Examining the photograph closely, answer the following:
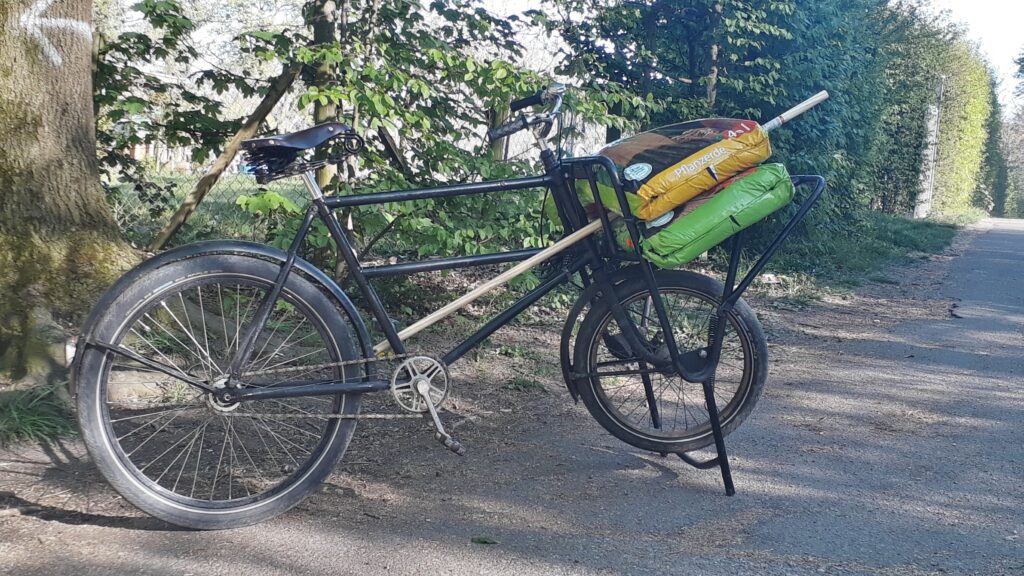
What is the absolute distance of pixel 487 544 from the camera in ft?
9.02

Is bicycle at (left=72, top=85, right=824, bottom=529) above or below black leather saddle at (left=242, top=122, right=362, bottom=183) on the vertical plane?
below

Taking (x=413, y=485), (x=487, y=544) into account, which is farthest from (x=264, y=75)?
(x=487, y=544)

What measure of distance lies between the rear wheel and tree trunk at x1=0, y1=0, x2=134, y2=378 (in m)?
0.48

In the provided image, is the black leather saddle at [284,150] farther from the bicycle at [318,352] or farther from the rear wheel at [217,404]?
the rear wheel at [217,404]

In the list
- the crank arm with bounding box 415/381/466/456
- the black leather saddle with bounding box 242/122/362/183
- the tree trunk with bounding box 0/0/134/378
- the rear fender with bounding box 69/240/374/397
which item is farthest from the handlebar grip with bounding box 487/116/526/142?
the tree trunk with bounding box 0/0/134/378

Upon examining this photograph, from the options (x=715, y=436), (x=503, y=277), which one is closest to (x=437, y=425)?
(x=503, y=277)

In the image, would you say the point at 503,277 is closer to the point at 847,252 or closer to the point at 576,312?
the point at 576,312

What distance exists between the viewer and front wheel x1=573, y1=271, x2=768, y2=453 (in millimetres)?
3336

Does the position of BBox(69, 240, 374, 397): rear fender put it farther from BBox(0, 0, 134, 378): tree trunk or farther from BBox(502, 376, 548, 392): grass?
BBox(502, 376, 548, 392): grass

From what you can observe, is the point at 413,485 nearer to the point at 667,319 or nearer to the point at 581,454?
the point at 581,454

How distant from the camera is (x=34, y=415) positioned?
3.44 meters

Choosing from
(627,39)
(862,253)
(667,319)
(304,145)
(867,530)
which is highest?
(627,39)

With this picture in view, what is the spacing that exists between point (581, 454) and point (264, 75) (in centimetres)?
285

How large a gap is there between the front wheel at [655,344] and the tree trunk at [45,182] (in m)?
2.22
